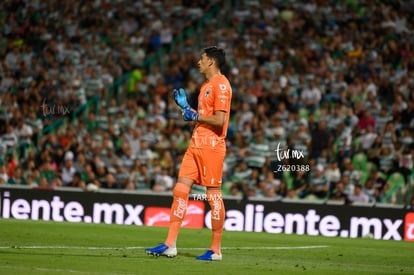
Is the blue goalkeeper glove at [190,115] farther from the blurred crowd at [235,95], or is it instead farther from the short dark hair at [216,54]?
the blurred crowd at [235,95]

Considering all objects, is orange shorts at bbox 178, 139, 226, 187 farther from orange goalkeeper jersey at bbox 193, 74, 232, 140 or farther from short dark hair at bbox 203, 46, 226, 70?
short dark hair at bbox 203, 46, 226, 70

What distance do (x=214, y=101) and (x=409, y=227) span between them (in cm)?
876

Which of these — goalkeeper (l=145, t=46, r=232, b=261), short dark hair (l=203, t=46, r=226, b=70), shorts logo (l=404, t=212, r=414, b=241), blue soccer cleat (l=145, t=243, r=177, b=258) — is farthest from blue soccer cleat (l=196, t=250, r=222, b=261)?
shorts logo (l=404, t=212, r=414, b=241)

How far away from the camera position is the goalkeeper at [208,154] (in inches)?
456

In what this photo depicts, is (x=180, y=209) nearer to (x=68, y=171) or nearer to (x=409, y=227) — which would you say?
(x=409, y=227)

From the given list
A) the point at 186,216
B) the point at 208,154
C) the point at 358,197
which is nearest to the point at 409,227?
the point at 358,197

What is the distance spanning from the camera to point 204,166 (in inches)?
461

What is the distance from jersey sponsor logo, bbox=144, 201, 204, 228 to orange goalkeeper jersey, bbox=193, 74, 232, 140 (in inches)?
323

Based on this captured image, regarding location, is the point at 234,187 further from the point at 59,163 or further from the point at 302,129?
the point at 59,163

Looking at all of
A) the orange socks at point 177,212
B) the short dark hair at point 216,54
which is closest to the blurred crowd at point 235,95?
the short dark hair at point 216,54

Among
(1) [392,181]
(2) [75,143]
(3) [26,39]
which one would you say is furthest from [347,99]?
(3) [26,39]

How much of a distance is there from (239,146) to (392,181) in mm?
3868

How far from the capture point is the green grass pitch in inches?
414

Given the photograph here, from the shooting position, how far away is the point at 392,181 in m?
21.5
